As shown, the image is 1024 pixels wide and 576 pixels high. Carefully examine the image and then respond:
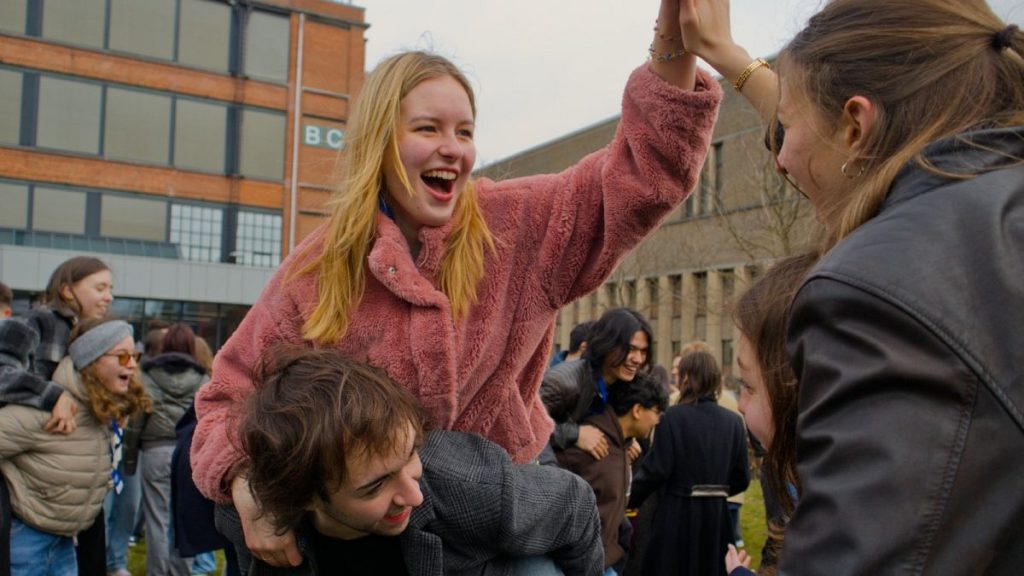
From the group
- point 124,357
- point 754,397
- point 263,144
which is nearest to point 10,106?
point 263,144

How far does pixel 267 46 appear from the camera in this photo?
34.5 meters

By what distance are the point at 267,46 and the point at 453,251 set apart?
34900 mm

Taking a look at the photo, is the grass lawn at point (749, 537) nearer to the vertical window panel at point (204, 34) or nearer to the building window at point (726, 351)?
the building window at point (726, 351)

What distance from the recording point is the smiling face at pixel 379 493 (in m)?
1.84

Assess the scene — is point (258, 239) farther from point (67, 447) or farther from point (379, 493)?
point (379, 493)

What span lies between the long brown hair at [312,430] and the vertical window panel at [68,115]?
32.4m

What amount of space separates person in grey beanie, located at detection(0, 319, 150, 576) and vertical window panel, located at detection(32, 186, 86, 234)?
27809 millimetres

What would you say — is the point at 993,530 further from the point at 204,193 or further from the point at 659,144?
the point at 204,193

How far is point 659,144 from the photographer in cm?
188

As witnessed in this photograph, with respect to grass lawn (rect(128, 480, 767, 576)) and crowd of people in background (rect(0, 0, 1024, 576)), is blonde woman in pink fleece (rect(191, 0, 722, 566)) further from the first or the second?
grass lawn (rect(128, 480, 767, 576))

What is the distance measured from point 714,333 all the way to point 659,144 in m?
32.0

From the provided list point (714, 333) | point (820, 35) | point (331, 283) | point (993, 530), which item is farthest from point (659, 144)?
point (714, 333)

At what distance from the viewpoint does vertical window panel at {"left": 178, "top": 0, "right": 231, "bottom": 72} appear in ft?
107

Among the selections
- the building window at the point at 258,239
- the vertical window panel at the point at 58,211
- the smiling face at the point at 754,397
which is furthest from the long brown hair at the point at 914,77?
the building window at the point at 258,239
